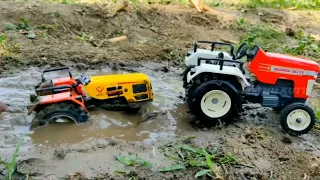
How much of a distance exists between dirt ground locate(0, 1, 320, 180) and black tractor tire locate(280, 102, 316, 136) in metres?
0.10

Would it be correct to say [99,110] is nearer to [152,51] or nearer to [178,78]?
[178,78]

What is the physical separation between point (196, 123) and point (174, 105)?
707 mm

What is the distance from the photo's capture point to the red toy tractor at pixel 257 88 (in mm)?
5926

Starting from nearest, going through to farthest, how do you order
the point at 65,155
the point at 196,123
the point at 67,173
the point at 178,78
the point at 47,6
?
the point at 67,173, the point at 65,155, the point at 196,123, the point at 178,78, the point at 47,6

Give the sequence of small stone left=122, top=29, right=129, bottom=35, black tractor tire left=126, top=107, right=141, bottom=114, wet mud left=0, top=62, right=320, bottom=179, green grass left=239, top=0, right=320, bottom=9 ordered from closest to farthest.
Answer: wet mud left=0, top=62, right=320, bottom=179 < black tractor tire left=126, top=107, right=141, bottom=114 < small stone left=122, top=29, right=129, bottom=35 < green grass left=239, top=0, right=320, bottom=9

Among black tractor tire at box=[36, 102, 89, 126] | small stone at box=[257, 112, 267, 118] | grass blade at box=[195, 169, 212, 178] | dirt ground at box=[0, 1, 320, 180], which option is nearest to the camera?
grass blade at box=[195, 169, 212, 178]

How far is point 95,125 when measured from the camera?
5.91m

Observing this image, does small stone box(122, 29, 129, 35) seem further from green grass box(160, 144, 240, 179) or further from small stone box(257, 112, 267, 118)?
green grass box(160, 144, 240, 179)

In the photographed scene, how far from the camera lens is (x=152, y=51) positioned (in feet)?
29.6

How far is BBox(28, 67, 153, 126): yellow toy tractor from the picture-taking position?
571 cm

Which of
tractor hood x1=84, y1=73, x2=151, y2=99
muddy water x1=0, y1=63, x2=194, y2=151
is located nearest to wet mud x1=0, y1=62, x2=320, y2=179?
muddy water x1=0, y1=63, x2=194, y2=151

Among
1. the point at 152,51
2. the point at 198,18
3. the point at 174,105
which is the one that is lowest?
the point at 174,105

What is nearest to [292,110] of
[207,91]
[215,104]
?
[215,104]

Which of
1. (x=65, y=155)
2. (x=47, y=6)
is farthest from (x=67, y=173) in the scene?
(x=47, y=6)
